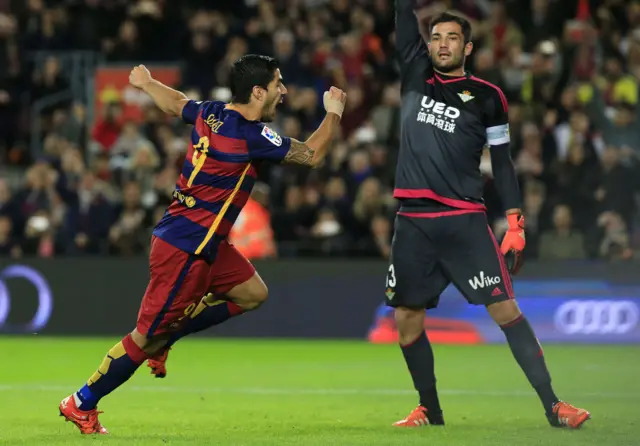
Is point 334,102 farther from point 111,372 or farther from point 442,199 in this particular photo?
point 111,372

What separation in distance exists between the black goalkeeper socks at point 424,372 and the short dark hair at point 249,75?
1870mm

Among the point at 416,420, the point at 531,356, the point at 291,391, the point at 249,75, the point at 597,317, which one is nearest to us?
the point at 249,75

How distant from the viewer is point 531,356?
8.11 metres

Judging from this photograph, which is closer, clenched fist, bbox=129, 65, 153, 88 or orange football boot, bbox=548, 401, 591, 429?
orange football boot, bbox=548, 401, 591, 429

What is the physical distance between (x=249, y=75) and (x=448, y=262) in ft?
5.49

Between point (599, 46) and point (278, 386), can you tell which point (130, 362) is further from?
point (599, 46)

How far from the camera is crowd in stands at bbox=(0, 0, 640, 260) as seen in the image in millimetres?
15953

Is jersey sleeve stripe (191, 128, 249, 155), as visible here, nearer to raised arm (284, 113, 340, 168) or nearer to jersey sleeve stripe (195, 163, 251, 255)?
jersey sleeve stripe (195, 163, 251, 255)

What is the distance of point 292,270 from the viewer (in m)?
15.7

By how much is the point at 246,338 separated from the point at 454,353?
2906mm

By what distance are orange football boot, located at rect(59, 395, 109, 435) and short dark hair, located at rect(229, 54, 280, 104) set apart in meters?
2.02

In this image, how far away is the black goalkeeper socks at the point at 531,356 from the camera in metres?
8.11

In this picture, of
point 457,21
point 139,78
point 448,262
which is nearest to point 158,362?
point 139,78

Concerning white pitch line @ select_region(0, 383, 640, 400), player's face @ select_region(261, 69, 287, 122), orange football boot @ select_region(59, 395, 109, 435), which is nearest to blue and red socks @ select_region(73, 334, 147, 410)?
orange football boot @ select_region(59, 395, 109, 435)
